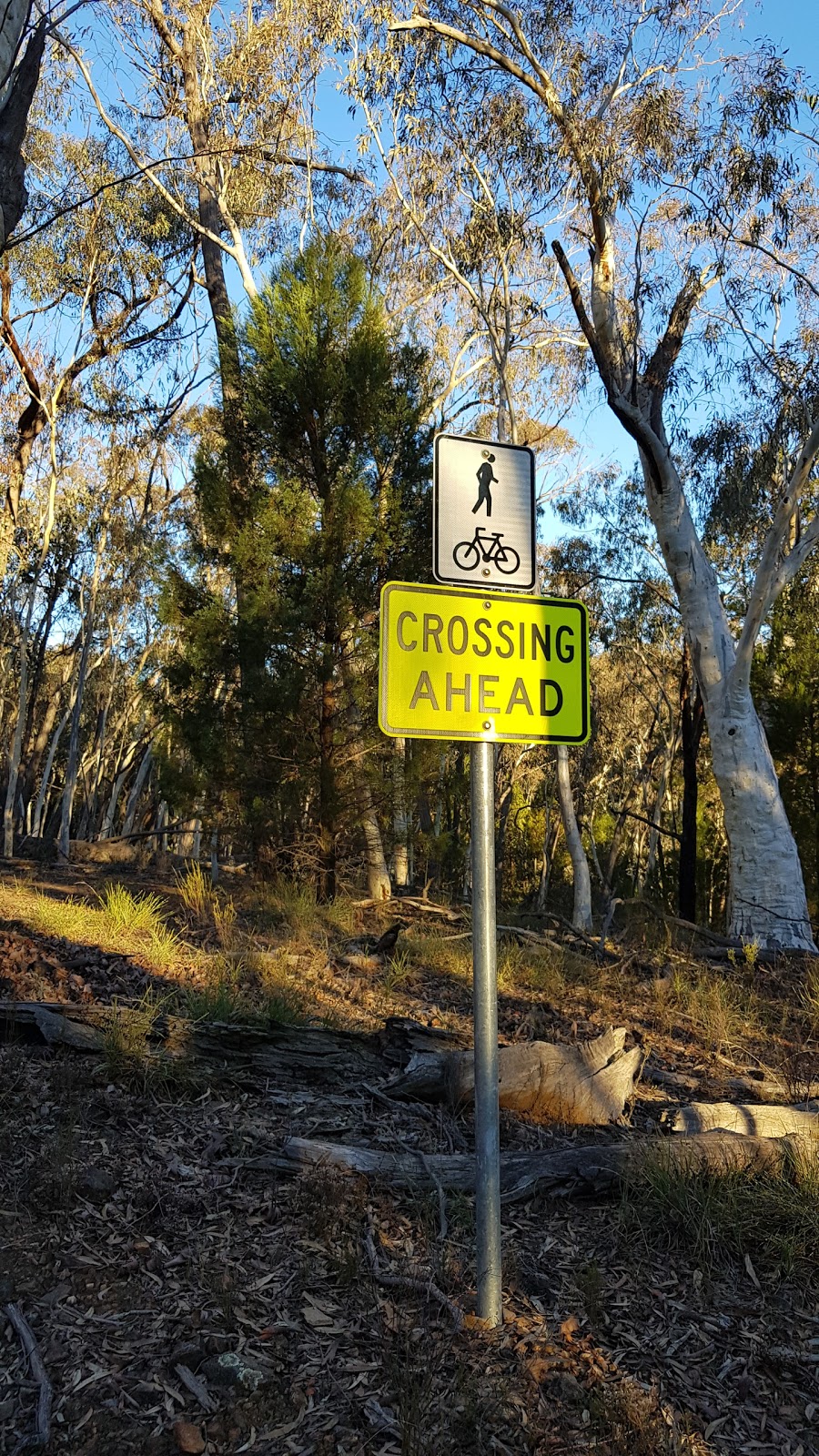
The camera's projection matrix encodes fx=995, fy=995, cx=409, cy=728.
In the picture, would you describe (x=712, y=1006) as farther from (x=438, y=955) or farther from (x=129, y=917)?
(x=129, y=917)

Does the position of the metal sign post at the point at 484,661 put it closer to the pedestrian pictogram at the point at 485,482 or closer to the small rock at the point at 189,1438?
the pedestrian pictogram at the point at 485,482

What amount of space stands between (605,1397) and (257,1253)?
3.70ft

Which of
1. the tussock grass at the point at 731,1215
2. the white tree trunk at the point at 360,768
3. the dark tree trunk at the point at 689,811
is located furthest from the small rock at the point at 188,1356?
the dark tree trunk at the point at 689,811

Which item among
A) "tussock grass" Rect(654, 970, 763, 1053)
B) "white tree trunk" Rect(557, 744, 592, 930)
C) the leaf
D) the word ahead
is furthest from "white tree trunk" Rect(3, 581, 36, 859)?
the word ahead

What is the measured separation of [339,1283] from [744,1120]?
1976 mm

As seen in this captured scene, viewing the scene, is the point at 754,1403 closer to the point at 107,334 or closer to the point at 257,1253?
the point at 257,1253

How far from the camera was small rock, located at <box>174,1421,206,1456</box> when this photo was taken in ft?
7.42

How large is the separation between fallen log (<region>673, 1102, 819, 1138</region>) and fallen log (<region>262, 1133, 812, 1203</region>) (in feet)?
1.15

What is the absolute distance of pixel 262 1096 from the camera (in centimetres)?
429

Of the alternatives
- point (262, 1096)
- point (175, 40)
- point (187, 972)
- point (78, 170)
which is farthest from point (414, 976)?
point (78, 170)

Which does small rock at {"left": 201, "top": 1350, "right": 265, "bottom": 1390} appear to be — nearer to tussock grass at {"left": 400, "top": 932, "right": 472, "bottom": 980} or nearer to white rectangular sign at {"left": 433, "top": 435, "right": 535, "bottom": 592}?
white rectangular sign at {"left": 433, "top": 435, "right": 535, "bottom": 592}

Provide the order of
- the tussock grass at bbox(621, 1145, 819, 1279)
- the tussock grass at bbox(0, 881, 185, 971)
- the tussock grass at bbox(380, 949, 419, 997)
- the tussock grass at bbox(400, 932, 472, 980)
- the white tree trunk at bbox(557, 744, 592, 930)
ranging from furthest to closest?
the white tree trunk at bbox(557, 744, 592, 930) → the tussock grass at bbox(400, 932, 472, 980) → the tussock grass at bbox(380, 949, 419, 997) → the tussock grass at bbox(0, 881, 185, 971) → the tussock grass at bbox(621, 1145, 819, 1279)

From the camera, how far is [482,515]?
2879 mm

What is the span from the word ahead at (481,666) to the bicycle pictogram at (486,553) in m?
0.09
